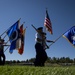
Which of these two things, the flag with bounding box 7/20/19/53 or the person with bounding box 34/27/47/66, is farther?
the flag with bounding box 7/20/19/53

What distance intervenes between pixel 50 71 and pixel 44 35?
19.5ft

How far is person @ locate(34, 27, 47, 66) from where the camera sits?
1127cm

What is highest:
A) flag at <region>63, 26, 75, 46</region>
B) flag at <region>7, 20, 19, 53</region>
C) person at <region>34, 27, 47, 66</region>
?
flag at <region>7, 20, 19, 53</region>

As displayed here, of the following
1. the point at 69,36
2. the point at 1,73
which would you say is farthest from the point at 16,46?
the point at 1,73

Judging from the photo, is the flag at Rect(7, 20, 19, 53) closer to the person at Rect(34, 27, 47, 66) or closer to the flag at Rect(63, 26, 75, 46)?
the flag at Rect(63, 26, 75, 46)

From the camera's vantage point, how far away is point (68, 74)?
209 inches

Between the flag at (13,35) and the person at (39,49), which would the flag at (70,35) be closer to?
the person at (39,49)

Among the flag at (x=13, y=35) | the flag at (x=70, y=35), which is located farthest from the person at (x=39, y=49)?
the flag at (x=13, y=35)

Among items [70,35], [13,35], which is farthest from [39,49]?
[13,35]

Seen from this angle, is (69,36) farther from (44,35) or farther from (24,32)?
(24,32)

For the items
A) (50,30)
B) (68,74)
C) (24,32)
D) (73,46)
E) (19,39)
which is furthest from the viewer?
(24,32)

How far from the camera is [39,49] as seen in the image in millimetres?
11344

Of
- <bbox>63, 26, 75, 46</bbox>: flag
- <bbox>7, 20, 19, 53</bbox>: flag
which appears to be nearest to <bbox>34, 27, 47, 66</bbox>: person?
<bbox>63, 26, 75, 46</bbox>: flag

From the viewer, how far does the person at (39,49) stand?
1127cm
